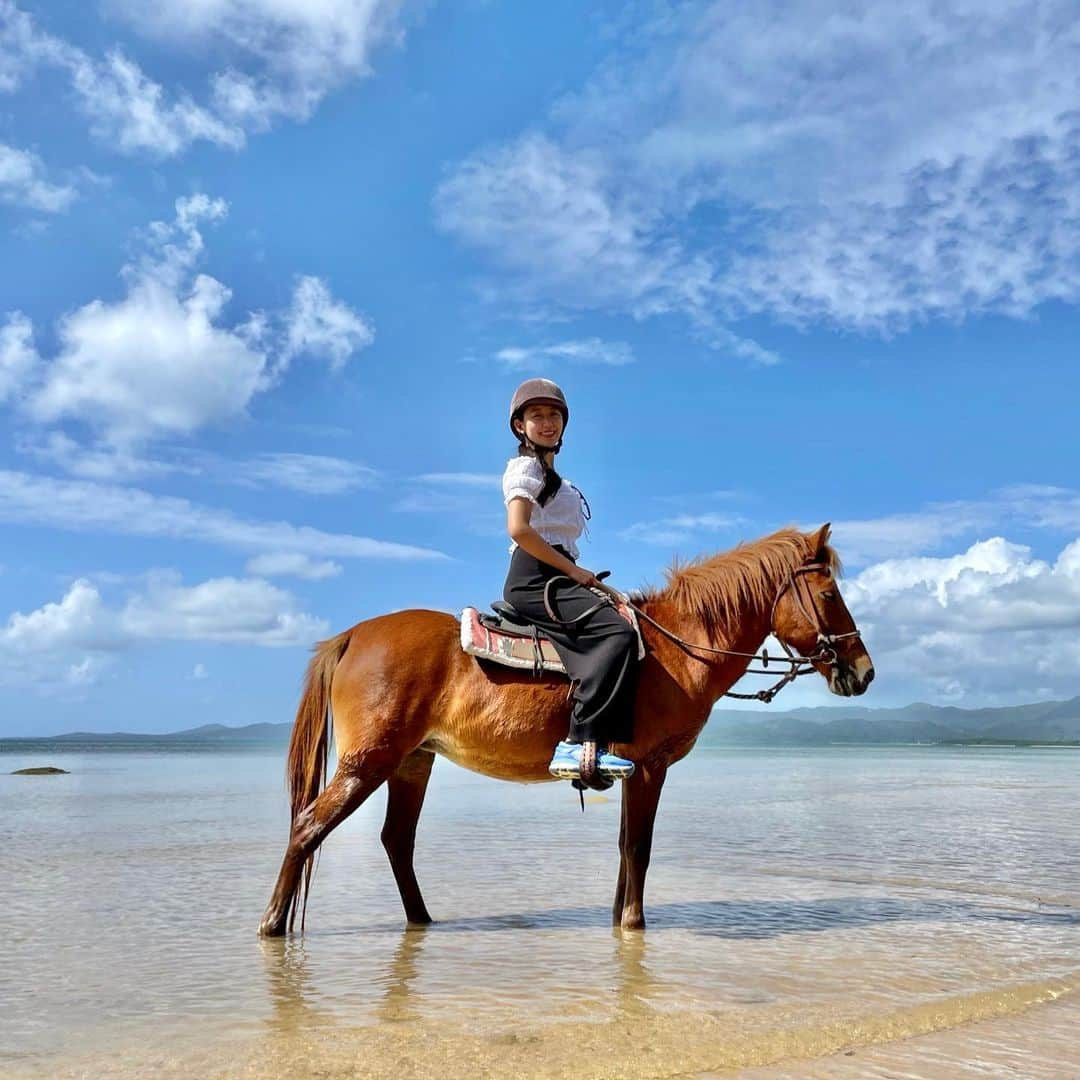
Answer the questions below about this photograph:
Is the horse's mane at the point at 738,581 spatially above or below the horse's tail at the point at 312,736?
above

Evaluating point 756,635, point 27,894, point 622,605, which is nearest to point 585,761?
point 622,605

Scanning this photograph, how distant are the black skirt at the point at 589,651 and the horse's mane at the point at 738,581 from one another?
0.66 m

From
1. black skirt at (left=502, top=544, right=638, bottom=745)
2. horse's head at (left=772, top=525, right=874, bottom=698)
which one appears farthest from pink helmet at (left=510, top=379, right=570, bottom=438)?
horse's head at (left=772, top=525, right=874, bottom=698)

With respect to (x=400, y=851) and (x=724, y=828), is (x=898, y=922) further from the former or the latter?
(x=724, y=828)

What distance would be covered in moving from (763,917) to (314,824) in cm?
296

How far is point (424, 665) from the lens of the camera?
5.92 metres

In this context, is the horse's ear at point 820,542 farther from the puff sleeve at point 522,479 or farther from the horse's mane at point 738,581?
the puff sleeve at point 522,479

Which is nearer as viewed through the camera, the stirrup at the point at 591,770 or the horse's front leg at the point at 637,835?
the stirrup at the point at 591,770

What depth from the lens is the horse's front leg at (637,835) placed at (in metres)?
5.85

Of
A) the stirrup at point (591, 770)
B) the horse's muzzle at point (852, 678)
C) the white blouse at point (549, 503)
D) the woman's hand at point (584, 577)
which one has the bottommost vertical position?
the stirrup at point (591, 770)

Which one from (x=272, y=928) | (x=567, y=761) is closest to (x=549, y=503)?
(x=567, y=761)

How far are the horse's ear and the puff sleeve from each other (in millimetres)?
1819

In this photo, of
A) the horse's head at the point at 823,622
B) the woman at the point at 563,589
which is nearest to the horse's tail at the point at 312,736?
the woman at the point at 563,589

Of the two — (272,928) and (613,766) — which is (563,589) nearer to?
(613,766)
